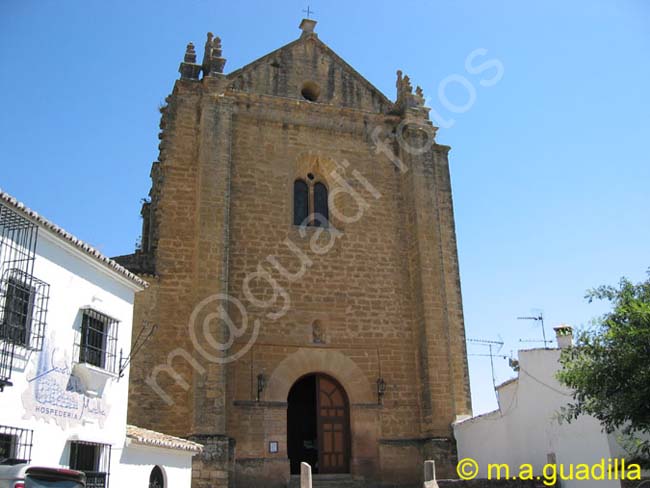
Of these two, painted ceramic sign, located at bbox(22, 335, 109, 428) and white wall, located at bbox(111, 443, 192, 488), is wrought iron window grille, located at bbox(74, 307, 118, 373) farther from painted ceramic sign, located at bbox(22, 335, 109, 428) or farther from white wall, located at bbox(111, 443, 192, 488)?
white wall, located at bbox(111, 443, 192, 488)

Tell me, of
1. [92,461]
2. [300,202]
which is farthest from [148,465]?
[300,202]

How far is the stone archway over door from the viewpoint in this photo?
15.5 meters

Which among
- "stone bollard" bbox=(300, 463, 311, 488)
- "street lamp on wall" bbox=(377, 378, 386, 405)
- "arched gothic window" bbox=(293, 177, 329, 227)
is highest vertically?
"arched gothic window" bbox=(293, 177, 329, 227)

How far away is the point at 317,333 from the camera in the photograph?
16.1 m

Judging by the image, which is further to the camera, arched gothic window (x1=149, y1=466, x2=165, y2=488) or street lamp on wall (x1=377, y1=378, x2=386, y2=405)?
street lamp on wall (x1=377, y1=378, x2=386, y2=405)

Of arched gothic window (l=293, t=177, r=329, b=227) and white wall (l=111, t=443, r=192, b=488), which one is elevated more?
arched gothic window (l=293, t=177, r=329, b=227)

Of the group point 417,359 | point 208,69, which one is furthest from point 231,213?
point 417,359

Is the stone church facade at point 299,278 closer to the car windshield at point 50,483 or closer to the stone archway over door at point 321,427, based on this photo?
the stone archway over door at point 321,427

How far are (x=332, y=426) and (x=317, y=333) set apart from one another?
2.15 meters

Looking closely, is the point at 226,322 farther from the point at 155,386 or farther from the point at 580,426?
the point at 580,426

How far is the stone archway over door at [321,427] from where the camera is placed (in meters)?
15.5

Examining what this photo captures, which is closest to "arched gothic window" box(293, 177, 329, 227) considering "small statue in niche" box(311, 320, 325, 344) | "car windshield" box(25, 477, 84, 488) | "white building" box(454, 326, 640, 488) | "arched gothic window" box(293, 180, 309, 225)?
"arched gothic window" box(293, 180, 309, 225)

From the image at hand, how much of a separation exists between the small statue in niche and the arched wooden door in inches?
33.1

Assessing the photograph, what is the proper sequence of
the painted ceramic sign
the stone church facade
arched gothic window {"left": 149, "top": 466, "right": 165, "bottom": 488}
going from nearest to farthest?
the painted ceramic sign < arched gothic window {"left": 149, "top": 466, "right": 165, "bottom": 488} < the stone church facade
